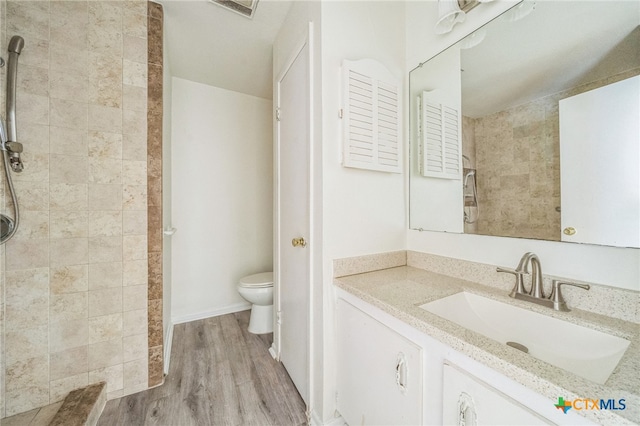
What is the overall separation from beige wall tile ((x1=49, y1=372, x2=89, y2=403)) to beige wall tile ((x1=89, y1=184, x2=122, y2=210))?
3.07 feet

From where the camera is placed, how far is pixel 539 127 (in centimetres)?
89

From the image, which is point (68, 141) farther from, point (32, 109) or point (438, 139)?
point (438, 139)

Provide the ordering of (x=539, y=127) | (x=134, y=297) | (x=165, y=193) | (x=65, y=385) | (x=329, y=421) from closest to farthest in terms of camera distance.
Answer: (x=539, y=127)
(x=329, y=421)
(x=65, y=385)
(x=134, y=297)
(x=165, y=193)

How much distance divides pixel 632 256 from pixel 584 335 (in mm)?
283

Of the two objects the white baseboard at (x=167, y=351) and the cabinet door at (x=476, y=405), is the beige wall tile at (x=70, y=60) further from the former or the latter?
the cabinet door at (x=476, y=405)

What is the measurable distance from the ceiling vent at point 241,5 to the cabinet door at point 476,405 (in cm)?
208

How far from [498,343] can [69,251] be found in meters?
1.95

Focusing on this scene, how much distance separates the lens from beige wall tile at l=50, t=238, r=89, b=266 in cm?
123

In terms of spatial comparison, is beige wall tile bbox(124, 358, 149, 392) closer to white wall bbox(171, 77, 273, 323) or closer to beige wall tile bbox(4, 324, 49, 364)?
beige wall tile bbox(4, 324, 49, 364)

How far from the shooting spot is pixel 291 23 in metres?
1.47

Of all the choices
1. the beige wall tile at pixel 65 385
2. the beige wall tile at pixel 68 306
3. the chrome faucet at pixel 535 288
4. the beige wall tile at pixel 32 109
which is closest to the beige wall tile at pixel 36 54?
the beige wall tile at pixel 32 109

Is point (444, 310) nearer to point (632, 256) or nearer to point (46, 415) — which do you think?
point (632, 256)

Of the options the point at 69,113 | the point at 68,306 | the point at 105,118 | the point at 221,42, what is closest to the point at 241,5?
the point at 221,42

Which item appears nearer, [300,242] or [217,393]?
[300,242]
